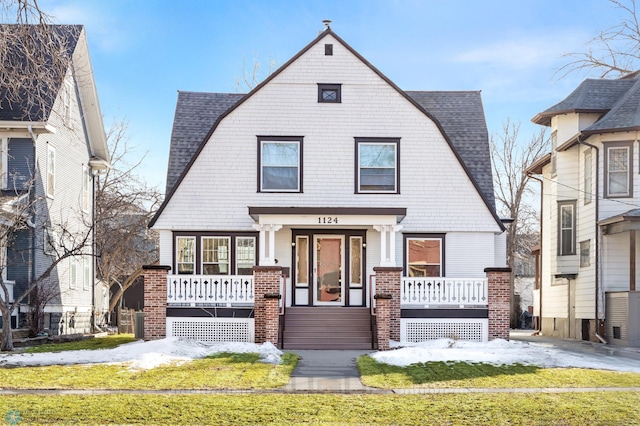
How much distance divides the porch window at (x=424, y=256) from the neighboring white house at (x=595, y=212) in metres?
5.21

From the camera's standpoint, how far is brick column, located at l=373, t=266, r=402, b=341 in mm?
22859

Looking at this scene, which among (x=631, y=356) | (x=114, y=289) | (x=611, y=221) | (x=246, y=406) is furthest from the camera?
(x=114, y=289)

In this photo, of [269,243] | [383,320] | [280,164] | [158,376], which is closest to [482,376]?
[158,376]

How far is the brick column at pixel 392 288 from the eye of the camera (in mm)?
22859

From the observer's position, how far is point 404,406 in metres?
12.5

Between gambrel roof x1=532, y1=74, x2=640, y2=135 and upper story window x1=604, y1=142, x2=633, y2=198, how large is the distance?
716mm

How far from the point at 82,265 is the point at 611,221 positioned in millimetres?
18655

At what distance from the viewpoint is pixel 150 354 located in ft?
60.7

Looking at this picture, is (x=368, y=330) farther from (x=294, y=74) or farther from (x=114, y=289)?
(x=114, y=289)

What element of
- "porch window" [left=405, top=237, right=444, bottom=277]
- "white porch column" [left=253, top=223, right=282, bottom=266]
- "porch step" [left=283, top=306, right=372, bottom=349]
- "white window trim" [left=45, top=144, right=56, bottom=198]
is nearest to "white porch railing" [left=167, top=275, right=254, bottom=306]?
"white porch column" [left=253, top=223, right=282, bottom=266]

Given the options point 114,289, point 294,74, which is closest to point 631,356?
point 294,74

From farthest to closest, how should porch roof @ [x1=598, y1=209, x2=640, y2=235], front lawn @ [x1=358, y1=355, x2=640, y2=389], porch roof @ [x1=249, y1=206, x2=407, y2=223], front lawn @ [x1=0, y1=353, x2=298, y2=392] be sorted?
1. porch roof @ [x1=598, y1=209, x2=640, y2=235]
2. porch roof @ [x1=249, y1=206, x2=407, y2=223]
3. front lawn @ [x1=358, y1=355, x2=640, y2=389]
4. front lawn @ [x1=0, y1=353, x2=298, y2=392]

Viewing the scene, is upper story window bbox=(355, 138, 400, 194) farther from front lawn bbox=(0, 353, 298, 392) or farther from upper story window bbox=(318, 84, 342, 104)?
front lawn bbox=(0, 353, 298, 392)

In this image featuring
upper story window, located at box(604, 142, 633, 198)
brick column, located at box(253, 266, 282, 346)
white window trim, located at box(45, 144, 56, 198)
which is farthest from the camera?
white window trim, located at box(45, 144, 56, 198)
